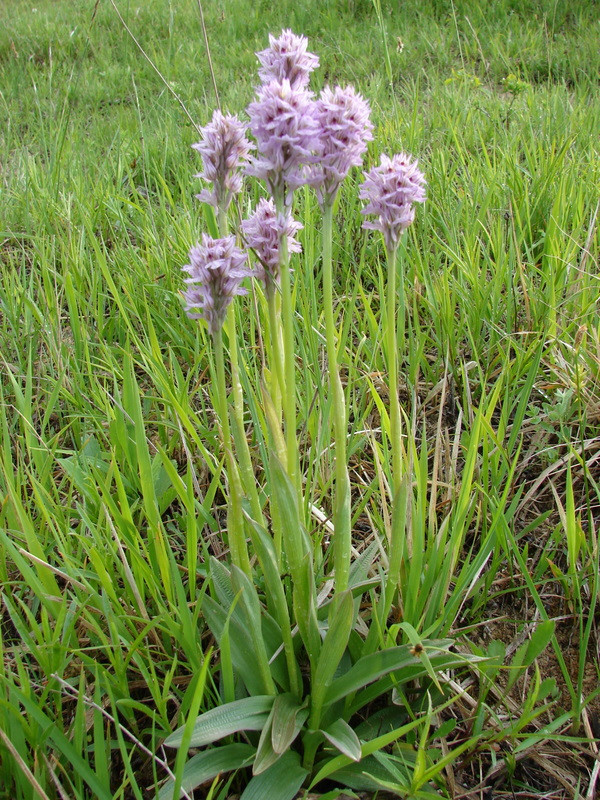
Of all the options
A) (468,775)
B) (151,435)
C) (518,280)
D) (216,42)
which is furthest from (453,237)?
(216,42)

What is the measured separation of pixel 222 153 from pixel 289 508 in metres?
0.68

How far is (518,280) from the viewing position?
2486 millimetres

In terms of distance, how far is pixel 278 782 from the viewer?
1179 millimetres

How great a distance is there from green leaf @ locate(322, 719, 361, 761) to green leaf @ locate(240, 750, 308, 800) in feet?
0.29

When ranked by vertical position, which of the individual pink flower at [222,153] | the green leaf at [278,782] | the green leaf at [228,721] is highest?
the individual pink flower at [222,153]

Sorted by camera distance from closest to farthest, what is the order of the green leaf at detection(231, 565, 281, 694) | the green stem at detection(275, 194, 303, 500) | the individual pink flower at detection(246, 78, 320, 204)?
the individual pink flower at detection(246, 78, 320, 204) < the green stem at detection(275, 194, 303, 500) < the green leaf at detection(231, 565, 281, 694)

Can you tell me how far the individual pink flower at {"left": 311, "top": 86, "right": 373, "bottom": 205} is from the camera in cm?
102

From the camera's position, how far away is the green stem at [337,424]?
1.11m

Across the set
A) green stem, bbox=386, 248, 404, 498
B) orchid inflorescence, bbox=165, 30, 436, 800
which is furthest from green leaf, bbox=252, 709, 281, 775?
green stem, bbox=386, 248, 404, 498

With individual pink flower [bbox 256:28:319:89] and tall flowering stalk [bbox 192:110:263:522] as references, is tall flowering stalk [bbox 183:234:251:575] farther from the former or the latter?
individual pink flower [bbox 256:28:319:89]

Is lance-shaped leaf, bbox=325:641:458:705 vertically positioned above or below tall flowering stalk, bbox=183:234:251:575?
below

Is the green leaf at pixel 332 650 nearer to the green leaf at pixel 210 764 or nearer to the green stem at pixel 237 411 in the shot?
the green leaf at pixel 210 764

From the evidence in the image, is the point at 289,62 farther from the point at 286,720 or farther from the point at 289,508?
the point at 286,720

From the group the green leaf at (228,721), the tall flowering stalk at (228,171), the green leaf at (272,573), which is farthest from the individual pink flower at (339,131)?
the green leaf at (228,721)
